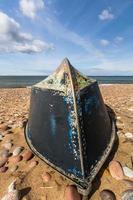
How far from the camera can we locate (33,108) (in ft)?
10.2

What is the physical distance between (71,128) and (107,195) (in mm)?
820

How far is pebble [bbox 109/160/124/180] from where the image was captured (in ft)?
7.97

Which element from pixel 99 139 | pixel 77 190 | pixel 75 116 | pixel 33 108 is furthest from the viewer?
pixel 33 108

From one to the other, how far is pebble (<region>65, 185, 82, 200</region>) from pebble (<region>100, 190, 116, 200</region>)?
0.81ft

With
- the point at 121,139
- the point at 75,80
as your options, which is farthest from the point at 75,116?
the point at 121,139

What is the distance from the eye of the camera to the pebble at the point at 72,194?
2.12 meters

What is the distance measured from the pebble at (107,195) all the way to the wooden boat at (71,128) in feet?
0.58

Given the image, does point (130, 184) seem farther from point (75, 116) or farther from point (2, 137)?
point (2, 137)

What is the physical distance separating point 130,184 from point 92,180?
45 cm

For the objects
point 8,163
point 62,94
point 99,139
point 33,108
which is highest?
point 62,94

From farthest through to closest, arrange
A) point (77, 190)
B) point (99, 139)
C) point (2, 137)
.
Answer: point (2, 137)
point (99, 139)
point (77, 190)

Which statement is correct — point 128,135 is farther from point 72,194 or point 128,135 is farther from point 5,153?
point 5,153

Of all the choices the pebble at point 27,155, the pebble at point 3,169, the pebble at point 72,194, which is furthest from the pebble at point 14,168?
the pebble at point 72,194

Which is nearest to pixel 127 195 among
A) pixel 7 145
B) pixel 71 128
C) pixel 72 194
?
pixel 72 194
